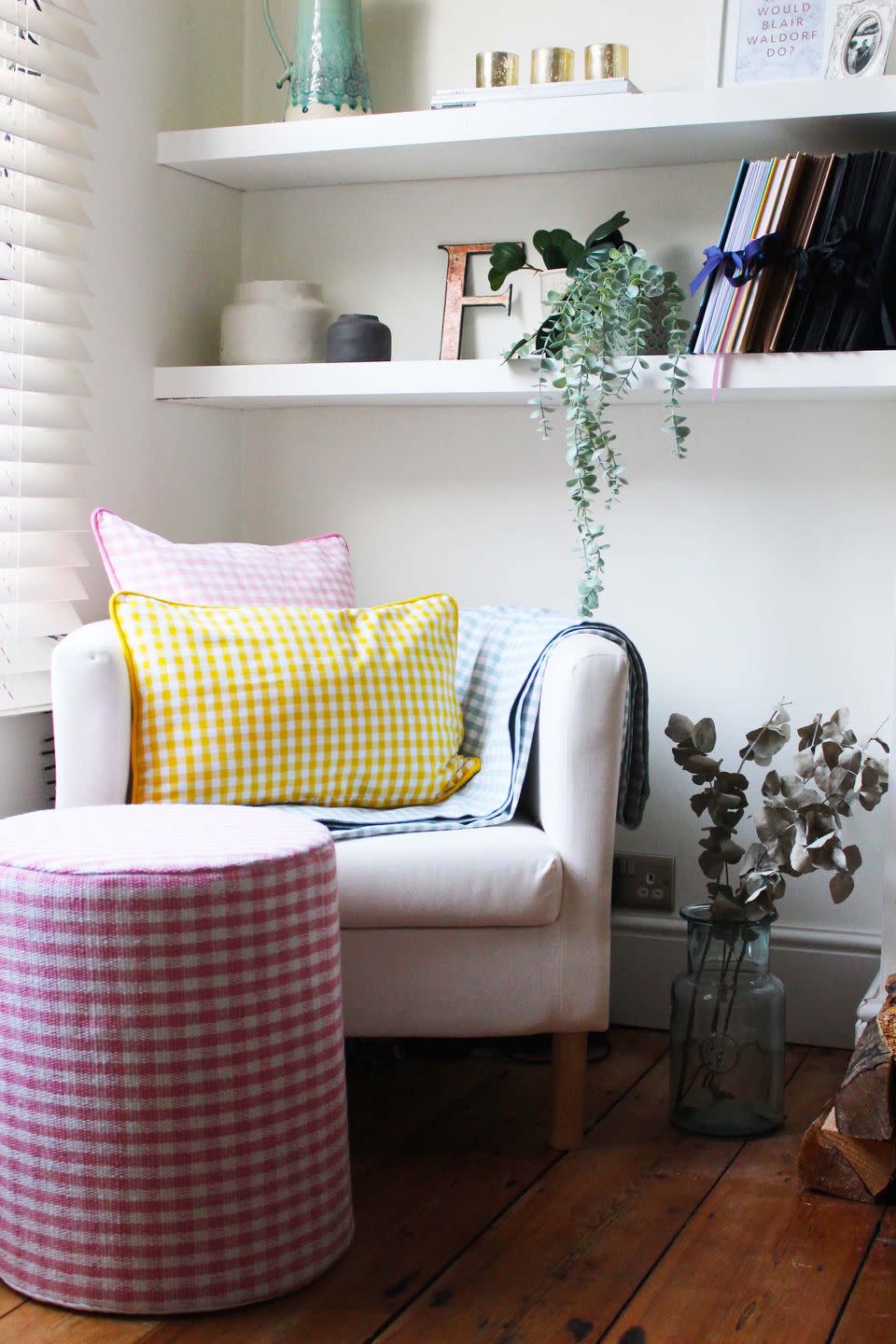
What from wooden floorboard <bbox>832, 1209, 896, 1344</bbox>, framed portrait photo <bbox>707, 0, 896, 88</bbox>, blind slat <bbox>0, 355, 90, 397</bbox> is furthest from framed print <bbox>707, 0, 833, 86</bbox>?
wooden floorboard <bbox>832, 1209, 896, 1344</bbox>

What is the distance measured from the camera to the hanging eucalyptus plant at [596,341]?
221 cm

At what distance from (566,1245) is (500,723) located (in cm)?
73

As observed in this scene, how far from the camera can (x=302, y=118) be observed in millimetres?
2469

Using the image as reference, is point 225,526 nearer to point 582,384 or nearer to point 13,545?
point 13,545

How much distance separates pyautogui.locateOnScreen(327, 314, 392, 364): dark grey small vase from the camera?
2459 millimetres

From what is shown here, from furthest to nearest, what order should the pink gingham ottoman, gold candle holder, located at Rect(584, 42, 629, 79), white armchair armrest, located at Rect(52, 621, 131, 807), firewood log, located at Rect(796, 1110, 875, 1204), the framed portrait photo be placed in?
gold candle holder, located at Rect(584, 42, 629, 79) < the framed portrait photo < white armchair armrest, located at Rect(52, 621, 131, 807) < firewood log, located at Rect(796, 1110, 875, 1204) < the pink gingham ottoman

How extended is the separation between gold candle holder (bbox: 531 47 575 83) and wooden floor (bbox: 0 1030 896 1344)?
62.0 inches

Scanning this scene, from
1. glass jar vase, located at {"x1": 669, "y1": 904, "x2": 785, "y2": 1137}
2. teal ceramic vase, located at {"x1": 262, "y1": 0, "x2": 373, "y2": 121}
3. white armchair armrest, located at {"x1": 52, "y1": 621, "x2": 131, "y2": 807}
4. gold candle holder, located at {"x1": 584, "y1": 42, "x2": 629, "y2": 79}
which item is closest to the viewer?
white armchair armrest, located at {"x1": 52, "y1": 621, "x2": 131, "y2": 807}

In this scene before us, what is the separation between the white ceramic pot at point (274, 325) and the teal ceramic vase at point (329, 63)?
0.29 m

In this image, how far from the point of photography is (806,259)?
208 centimetres

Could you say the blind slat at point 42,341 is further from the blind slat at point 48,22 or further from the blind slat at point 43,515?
the blind slat at point 48,22

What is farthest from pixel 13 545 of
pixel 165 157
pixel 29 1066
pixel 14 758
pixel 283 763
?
pixel 29 1066

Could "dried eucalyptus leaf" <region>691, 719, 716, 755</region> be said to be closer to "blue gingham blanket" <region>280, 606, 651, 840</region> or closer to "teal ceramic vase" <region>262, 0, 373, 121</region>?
"blue gingham blanket" <region>280, 606, 651, 840</region>

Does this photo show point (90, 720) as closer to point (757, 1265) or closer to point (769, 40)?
point (757, 1265)
